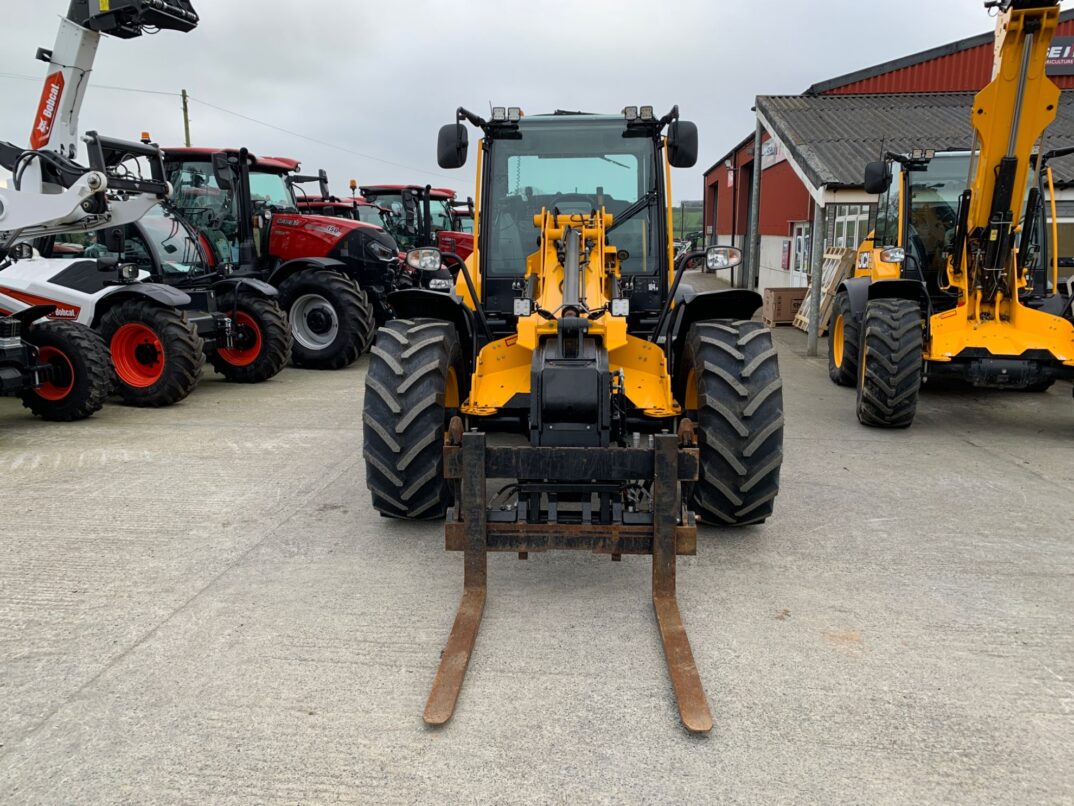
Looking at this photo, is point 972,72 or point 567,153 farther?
Result: point 972,72

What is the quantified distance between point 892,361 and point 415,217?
37.7 feet

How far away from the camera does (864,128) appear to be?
14.9 metres

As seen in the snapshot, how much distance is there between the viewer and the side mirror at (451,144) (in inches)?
194

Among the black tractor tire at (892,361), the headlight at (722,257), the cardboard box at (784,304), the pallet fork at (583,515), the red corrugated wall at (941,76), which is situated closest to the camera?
the pallet fork at (583,515)

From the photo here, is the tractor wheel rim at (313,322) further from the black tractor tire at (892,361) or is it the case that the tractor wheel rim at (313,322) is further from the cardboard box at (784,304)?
the cardboard box at (784,304)

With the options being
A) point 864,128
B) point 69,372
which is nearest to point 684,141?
point 69,372

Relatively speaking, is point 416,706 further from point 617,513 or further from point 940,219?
point 940,219

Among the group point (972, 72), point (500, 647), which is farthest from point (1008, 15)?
point (972, 72)

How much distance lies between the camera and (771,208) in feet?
74.3

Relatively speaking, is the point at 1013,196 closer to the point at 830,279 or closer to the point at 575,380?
the point at 575,380

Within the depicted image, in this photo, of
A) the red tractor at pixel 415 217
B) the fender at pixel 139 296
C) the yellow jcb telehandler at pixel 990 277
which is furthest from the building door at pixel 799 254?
the fender at pixel 139 296

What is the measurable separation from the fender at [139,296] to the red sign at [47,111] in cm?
164

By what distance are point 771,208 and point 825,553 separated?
19.9 m

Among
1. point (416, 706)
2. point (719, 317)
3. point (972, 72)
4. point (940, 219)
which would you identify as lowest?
point (416, 706)
